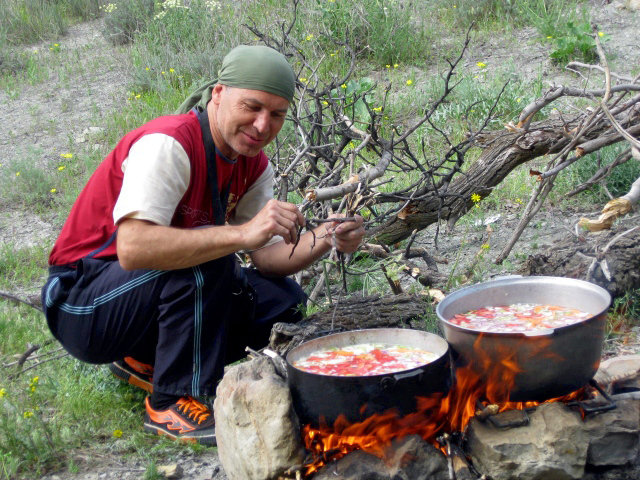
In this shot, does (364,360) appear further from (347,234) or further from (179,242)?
(179,242)

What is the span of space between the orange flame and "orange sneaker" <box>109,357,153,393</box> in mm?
1321

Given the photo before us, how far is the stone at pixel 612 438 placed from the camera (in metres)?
2.68

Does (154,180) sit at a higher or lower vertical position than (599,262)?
higher

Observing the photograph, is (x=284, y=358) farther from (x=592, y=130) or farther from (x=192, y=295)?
(x=592, y=130)

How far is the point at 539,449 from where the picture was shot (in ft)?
8.48

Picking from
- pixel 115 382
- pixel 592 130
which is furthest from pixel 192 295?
pixel 592 130

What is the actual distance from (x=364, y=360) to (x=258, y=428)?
478 mm

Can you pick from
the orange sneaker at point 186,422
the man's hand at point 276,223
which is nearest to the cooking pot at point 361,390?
the man's hand at point 276,223

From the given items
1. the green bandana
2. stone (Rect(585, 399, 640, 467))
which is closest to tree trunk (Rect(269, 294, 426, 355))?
the green bandana

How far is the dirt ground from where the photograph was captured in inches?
214

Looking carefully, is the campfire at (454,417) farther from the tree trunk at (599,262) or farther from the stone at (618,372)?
the tree trunk at (599,262)

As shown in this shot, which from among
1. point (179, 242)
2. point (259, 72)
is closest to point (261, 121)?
point (259, 72)

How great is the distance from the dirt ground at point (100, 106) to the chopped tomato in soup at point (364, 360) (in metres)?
1.95

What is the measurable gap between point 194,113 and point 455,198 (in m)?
2.11
